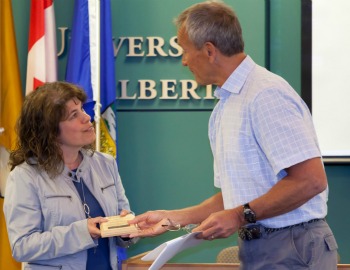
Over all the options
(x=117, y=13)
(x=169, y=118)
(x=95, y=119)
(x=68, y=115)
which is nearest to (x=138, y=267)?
(x=68, y=115)

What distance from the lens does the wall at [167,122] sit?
17.5ft

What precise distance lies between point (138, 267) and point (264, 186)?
92 centimetres

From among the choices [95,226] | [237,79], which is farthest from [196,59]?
[95,226]

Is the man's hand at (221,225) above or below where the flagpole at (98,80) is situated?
below

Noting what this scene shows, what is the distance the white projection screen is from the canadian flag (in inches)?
74.8

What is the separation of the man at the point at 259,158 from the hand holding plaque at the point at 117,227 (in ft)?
1.79

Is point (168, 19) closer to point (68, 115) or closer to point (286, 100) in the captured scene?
Result: point (68, 115)

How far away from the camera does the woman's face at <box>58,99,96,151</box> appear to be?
3371 millimetres

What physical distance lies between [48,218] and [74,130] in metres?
0.44

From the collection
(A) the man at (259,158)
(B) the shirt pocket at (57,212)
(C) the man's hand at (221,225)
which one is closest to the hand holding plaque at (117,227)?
(B) the shirt pocket at (57,212)

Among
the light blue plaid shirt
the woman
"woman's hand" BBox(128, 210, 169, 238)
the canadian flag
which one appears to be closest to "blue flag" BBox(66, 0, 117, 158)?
the canadian flag

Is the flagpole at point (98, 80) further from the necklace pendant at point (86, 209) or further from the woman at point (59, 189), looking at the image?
the necklace pendant at point (86, 209)

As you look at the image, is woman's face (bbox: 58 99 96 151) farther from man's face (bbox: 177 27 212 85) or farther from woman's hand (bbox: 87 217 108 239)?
man's face (bbox: 177 27 212 85)

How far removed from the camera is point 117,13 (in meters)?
5.37
